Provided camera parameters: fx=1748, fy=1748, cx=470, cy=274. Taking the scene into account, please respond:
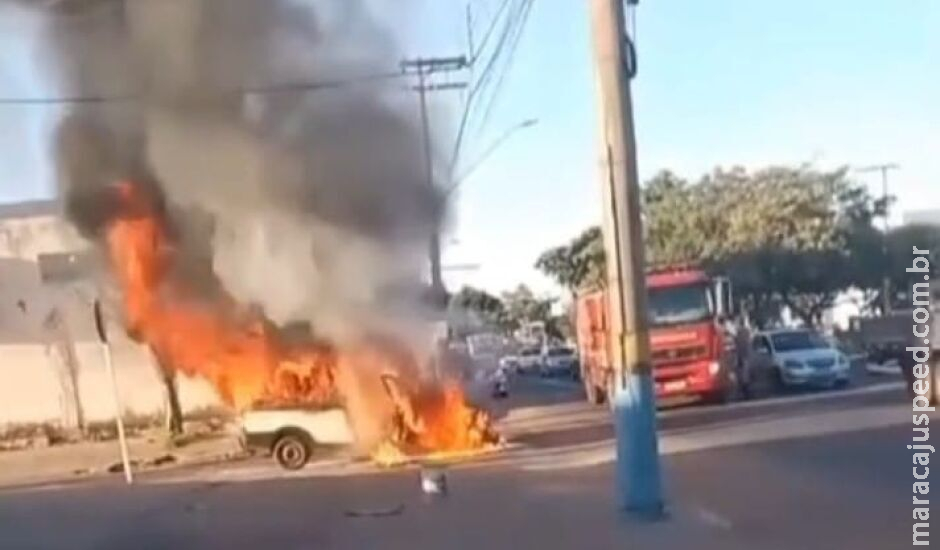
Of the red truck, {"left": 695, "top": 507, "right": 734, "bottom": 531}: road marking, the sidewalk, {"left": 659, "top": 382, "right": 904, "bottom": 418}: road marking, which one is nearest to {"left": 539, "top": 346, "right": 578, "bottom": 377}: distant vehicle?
{"left": 659, "top": 382, "right": 904, "bottom": 418}: road marking

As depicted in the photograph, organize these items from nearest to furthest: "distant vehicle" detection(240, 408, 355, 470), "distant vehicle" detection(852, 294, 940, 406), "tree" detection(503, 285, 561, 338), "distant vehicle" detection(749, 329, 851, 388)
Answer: "distant vehicle" detection(852, 294, 940, 406) < "distant vehicle" detection(240, 408, 355, 470) < "distant vehicle" detection(749, 329, 851, 388) < "tree" detection(503, 285, 561, 338)

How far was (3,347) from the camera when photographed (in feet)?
141

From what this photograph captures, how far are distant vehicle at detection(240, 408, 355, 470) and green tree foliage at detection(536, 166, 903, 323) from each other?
111ft

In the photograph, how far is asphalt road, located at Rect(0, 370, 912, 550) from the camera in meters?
13.1

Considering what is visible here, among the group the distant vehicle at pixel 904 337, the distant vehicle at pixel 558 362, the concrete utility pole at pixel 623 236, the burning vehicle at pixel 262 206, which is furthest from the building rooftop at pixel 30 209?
the distant vehicle at pixel 558 362

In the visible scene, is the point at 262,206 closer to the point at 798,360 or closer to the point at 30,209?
the point at 30,209

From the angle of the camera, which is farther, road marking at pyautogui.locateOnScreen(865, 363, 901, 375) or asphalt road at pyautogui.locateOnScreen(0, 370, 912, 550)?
road marking at pyautogui.locateOnScreen(865, 363, 901, 375)

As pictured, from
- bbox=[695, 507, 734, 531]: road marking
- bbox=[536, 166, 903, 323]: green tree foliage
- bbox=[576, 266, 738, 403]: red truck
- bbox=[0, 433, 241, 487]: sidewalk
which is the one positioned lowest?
bbox=[0, 433, 241, 487]: sidewalk

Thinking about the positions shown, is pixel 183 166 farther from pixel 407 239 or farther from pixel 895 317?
pixel 895 317

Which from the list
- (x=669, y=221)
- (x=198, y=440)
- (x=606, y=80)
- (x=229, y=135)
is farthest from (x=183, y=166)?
(x=669, y=221)

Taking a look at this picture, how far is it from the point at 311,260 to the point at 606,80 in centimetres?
1532

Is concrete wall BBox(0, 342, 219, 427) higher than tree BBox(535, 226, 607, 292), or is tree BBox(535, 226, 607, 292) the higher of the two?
tree BBox(535, 226, 607, 292)

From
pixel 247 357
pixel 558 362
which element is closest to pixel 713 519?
pixel 247 357

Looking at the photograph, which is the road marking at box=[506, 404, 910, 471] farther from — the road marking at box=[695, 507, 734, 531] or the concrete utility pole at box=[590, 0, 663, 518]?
the road marking at box=[695, 507, 734, 531]
